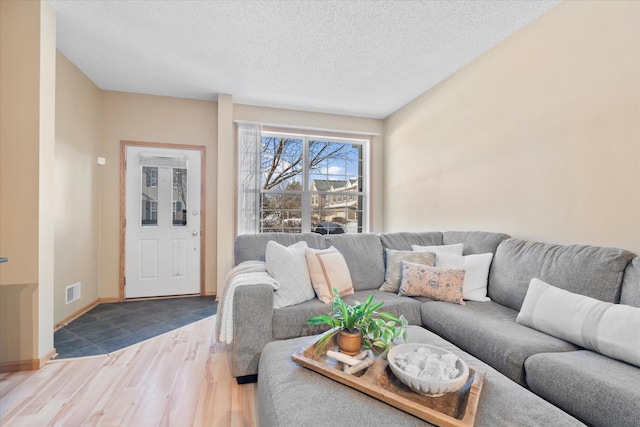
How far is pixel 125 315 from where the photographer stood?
9.79 feet

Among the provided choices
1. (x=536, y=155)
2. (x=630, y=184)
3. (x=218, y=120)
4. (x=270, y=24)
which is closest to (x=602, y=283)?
(x=630, y=184)

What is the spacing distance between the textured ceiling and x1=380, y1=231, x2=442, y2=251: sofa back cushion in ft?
5.62

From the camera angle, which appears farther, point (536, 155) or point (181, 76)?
point (181, 76)

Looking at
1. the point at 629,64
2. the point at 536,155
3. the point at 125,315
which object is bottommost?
the point at 125,315

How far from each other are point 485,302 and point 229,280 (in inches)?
73.9

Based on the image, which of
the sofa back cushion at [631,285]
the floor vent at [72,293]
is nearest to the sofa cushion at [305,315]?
→ the sofa back cushion at [631,285]

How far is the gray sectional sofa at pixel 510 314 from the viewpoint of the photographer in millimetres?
1091

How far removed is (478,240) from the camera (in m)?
2.43

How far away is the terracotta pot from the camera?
48.4 inches

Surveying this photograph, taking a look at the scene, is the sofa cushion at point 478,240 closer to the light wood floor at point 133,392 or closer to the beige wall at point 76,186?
the light wood floor at point 133,392

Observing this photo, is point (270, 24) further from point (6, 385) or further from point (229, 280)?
point (6, 385)

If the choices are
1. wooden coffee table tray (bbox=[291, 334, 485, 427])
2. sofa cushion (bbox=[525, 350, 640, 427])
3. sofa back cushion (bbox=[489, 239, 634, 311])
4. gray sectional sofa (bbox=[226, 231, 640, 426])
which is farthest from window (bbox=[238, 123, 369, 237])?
sofa cushion (bbox=[525, 350, 640, 427])

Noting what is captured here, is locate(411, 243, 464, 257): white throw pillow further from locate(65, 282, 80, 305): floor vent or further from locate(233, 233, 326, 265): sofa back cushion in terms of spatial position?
locate(65, 282, 80, 305): floor vent

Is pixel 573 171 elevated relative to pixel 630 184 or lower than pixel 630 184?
elevated
